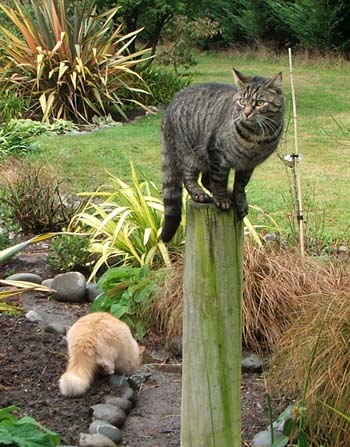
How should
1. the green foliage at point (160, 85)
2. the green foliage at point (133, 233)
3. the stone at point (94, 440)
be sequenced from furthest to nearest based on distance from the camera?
the green foliage at point (160, 85), the green foliage at point (133, 233), the stone at point (94, 440)

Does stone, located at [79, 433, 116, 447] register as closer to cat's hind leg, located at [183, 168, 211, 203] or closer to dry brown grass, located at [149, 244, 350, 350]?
cat's hind leg, located at [183, 168, 211, 203]

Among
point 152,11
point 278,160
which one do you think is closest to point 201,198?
point 278,160

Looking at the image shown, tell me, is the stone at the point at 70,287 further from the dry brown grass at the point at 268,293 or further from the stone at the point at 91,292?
the dry brown grass at the point at 268,293

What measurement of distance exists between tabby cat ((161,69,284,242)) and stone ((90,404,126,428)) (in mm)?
1072

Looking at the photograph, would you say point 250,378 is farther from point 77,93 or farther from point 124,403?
point 77,93

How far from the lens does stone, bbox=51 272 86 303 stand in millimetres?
6875

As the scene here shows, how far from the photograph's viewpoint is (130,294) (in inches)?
248

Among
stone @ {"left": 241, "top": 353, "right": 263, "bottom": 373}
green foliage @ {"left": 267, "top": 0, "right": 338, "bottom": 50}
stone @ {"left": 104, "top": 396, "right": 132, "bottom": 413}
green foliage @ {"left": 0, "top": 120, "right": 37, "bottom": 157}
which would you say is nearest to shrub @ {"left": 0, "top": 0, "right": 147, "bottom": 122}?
green foliage @ {"left": 0, "top": 120, "right": 37, "bottom": 157}

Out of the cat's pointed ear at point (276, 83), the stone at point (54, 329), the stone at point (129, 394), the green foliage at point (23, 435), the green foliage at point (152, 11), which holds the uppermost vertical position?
the green foliage at point (152, 11)

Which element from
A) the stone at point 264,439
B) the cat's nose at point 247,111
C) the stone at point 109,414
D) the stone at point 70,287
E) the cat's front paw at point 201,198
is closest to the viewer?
the cat's front paw at point 201,198

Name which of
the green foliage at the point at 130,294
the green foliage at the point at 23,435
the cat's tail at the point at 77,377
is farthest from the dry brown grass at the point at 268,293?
the green foliage at the point at 23,435

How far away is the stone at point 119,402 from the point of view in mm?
5031

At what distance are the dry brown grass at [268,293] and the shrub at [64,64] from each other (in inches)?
366

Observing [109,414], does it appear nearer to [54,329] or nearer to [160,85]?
[54,329]
